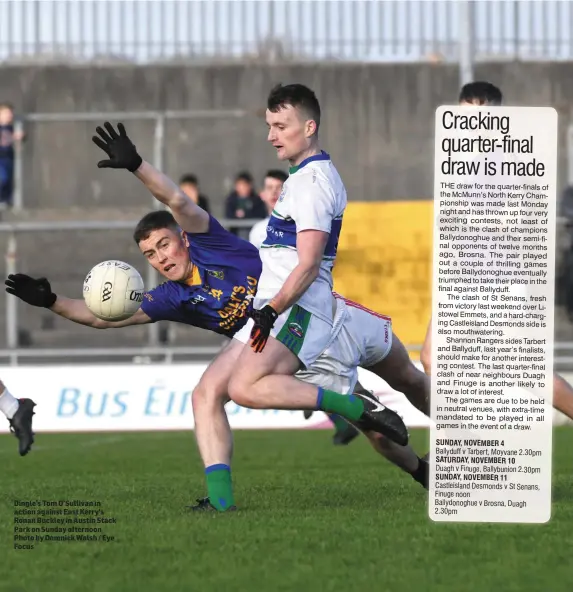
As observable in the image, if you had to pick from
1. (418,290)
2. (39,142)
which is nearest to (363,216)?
(418,290)

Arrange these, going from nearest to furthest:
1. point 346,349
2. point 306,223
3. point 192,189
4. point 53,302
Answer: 1. point 306,223
2. point 346,349
3. point 53,302
4. point 192,189

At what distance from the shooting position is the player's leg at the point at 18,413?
9.64 m

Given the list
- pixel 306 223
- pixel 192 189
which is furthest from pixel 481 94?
pixel 192 189

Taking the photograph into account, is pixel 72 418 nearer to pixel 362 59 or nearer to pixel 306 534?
pixel 362 59

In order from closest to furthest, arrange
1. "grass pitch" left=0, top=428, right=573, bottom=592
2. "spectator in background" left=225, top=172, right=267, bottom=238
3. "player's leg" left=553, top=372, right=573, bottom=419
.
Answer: "grass pitch" left=0, top=428, right=573, bottom=592
"player's leg" left=553, top=372, right=573, bottom=419
"spectator in background" left=225, top=172, right=267, bottom=238

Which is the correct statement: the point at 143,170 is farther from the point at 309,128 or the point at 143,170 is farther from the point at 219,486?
the point at 219,486

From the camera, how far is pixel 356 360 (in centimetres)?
784

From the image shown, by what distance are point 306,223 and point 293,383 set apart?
0.82 meters

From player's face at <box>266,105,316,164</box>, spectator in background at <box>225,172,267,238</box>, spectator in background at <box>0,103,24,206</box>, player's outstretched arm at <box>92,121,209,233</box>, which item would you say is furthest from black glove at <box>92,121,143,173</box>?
spectator in background at <box>0,103,24,206</box>

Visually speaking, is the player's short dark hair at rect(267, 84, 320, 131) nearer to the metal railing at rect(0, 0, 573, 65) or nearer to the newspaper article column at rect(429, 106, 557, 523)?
the newspaper article column at rect(429, 106, 557, 523)

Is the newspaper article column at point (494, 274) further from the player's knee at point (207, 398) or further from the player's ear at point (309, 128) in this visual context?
the player's knee at point (207, 398)

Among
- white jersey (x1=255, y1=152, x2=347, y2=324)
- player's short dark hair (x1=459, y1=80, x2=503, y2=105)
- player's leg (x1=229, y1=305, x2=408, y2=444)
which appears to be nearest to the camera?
white jersey (x1=255, y1=152, x2=347, y2=324)

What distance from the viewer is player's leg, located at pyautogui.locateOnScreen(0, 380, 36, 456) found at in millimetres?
Answer: 9641

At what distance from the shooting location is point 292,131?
7.54 m
